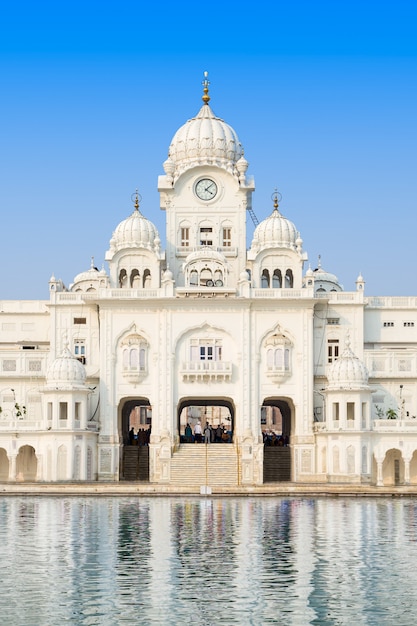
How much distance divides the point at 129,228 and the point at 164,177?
4.39m

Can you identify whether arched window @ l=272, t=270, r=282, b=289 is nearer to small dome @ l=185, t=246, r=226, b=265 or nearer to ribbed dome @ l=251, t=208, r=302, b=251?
ribbed dome @ l=251, t=208, r=302, b=251

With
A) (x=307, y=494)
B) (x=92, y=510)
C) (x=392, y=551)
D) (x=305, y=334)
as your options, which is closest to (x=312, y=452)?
(x=305, y=334)

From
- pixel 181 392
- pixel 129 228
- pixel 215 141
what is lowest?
pixel 181 392

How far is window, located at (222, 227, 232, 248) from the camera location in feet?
249

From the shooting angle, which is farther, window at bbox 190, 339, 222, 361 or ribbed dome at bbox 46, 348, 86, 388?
window at bbox 190, 339, 222, 361

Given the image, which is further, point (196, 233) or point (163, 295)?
point (196, 233)

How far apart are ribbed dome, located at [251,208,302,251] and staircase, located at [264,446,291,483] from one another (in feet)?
39.2

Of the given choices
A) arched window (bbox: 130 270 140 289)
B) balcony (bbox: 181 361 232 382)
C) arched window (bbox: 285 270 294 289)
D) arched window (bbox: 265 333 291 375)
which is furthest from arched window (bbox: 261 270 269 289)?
arched window (bbox: 130 270 140 289)

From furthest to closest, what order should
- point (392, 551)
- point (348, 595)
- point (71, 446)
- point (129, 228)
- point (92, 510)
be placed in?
1. point (129, 228)
2. point (71, 446)
3. point (92, 510)
4. point (392, 551)
5. point (348, 595)

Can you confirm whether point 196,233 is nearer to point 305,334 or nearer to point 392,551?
point 305,334

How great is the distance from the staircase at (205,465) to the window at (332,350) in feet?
27.7

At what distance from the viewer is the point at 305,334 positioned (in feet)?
231

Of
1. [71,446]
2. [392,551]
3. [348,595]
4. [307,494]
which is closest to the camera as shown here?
[348,595]

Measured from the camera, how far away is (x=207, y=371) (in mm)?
69562
